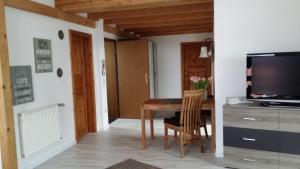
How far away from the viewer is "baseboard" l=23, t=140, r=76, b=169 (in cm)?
348

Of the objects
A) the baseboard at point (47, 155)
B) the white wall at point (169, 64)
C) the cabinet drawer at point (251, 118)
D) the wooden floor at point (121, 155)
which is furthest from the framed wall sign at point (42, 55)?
the white wall at point (169, 64)

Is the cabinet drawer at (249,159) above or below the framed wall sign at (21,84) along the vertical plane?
below

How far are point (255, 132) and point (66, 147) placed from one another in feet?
9.61

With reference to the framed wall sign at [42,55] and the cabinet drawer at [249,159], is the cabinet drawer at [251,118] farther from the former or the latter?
the framed wall sign at [42,55]

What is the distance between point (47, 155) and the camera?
Answer: 12.5 feet

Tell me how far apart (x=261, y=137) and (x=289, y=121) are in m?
0.35

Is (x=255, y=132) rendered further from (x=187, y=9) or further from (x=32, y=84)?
(x=32, y=84)

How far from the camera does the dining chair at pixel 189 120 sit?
3635mm

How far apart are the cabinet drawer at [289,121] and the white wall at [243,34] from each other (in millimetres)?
689

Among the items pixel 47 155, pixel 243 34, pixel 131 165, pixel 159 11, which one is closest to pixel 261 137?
pixel 243 34

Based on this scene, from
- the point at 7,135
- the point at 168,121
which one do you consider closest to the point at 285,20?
the point at 168,121

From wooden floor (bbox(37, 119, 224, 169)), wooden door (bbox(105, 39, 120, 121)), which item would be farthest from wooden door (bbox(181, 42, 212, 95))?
wooden floor (bbox(37, 119, 224, 169))

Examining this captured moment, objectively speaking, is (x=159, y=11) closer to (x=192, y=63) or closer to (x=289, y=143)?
(x=289, y=143)

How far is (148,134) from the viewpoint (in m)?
4.96
